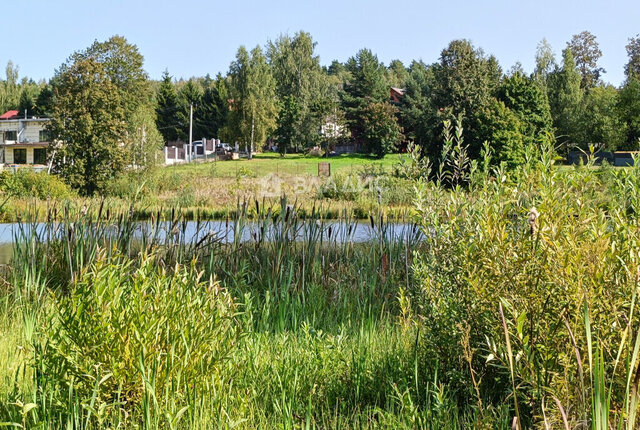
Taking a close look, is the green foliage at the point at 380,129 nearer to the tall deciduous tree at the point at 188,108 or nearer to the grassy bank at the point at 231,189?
the grassy bank at the point at 231,189

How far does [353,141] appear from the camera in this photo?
5175cm

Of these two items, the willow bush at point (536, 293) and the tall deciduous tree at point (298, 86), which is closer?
the willow bush at point (536, 293)

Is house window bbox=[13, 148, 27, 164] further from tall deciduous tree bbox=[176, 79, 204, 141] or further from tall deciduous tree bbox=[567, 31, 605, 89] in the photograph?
tall deciduous tree bbox=[567, 31, 605, 89]

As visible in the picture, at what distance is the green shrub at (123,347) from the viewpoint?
6.87ft

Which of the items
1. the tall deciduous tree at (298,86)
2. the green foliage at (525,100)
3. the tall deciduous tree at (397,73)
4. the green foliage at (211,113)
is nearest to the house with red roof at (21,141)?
the green foliage at (211,113)

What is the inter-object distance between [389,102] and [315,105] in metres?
6.80

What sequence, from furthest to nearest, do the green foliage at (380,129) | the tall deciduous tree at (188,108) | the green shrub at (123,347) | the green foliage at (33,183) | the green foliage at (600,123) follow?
the tall deciduous tree at (188,108), the green foliage at (380,129), the green foliage at (600,123), the green foliage at (33,183), the green shrub at (123,347)

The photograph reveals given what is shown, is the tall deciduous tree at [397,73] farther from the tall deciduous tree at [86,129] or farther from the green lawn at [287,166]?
the tall deciduous tree at [86,129]

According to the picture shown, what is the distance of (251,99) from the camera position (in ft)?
147

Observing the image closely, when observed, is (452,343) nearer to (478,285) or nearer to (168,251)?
(478,285)

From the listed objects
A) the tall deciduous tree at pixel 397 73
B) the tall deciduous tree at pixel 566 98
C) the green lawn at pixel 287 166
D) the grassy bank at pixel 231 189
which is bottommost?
the grassy bank at pixel 231 189

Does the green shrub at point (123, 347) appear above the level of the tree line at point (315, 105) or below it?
below

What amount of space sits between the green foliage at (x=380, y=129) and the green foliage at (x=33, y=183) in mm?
26193

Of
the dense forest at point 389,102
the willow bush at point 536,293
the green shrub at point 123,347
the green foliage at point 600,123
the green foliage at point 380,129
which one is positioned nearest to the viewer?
the willow bush at point 536,293
